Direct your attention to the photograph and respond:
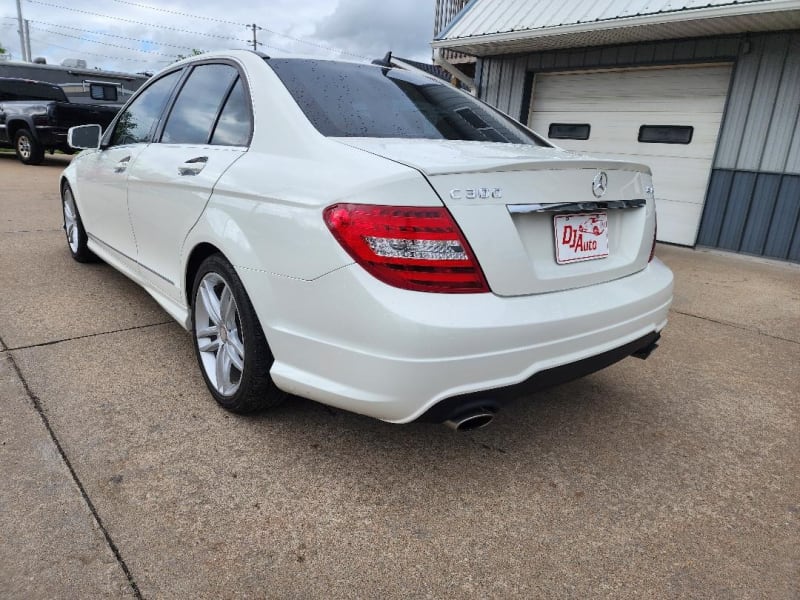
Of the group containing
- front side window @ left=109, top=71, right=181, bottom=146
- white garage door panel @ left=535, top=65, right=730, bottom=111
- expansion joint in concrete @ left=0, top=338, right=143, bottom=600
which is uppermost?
white garage door panel @ left=535, top=65, right=730, bottom=111

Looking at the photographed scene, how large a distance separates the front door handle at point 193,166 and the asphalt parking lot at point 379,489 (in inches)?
39.2

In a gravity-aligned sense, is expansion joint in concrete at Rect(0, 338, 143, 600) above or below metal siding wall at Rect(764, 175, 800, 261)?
below

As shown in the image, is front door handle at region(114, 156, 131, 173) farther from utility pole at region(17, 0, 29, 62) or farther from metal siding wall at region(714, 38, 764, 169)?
utility pole at region(17, 0, 29, 62)

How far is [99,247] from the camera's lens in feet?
13.1

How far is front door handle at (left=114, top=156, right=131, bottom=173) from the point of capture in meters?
3.27

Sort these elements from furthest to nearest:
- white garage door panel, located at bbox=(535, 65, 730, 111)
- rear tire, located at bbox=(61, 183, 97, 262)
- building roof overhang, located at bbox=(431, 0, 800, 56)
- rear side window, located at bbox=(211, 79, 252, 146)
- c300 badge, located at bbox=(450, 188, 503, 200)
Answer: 1. white garage door panel, located at bbox=(535, 65, 730, 111)
2. building roof overhang, located at bbox=(431, 0, 800, 56)
3. rear tire, located at bbox=(61, 183, 97, 262)
4. rear side window, located at bbox=(211, 79, 252, 146)
5. c300 badge, located at bbox=(450, 188, 503, 200)

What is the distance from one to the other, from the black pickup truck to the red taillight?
466 inches

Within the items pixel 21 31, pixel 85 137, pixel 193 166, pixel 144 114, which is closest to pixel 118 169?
pixel 144 114

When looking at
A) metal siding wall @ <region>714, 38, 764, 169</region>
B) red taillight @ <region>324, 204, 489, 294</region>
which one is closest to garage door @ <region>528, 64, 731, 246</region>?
metal siding wall @ <region>714, 38, 764, 169</region>

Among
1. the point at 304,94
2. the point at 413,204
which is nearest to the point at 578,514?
the point at 413,204

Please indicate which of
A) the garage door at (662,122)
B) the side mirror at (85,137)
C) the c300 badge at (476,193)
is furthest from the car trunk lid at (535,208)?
the garage door at (662,122)

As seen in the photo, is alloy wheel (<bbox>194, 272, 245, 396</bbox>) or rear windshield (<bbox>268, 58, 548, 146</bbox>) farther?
alloy wheel (<bbox>194, 272, 245, 396</bbox>)

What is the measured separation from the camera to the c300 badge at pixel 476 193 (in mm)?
1726

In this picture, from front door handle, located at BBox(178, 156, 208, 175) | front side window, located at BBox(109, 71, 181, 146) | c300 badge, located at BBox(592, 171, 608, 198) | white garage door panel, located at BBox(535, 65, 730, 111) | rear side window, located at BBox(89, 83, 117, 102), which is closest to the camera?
c300 badge, located at BBox(592, 171, 608, 198)
